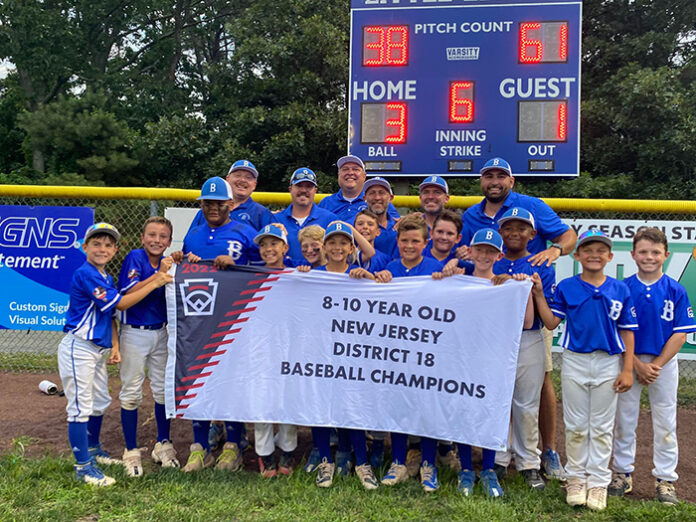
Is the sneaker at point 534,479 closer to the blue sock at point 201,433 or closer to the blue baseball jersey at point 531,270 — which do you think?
the blue baseball jersey at point 531,270

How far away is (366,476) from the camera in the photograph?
3.82 m

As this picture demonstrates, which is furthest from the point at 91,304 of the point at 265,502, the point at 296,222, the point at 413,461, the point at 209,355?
the point at 413,461

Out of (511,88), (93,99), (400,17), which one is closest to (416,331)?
(511,88)

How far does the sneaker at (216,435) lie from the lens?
14.9 feet

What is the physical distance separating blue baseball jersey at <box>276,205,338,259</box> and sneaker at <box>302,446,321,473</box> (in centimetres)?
136

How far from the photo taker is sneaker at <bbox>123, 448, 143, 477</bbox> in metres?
3.95

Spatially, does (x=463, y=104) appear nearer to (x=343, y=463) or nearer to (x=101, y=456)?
(x=343, y=463)

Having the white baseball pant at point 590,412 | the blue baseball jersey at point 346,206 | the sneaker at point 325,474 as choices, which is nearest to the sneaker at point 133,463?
the sneaker at point 325,474

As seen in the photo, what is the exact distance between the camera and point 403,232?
12.9 ft

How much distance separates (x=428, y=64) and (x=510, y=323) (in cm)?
542

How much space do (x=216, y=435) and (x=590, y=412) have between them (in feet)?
8.70

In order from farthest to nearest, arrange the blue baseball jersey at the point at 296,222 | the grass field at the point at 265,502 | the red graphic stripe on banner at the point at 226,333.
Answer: the blue baseball jersey at the point at 296,222
the red graphic stripe on banner at the point at 226,333
the grass field at the point at 265,502

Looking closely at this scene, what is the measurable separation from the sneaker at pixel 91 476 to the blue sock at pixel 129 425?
30 cm

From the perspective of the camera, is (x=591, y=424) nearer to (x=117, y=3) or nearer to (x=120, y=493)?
(x=120, y=493)
